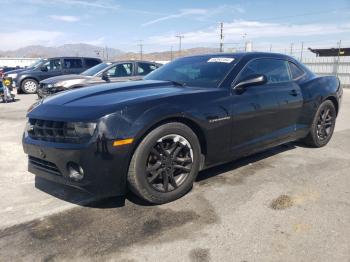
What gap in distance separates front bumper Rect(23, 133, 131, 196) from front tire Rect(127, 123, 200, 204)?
13 centimetres

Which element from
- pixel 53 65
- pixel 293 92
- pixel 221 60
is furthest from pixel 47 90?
pixel 293 92

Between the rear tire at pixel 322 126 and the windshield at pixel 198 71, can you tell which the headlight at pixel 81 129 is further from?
the rear tire at pixel 322 126

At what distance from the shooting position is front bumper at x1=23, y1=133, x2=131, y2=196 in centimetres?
276

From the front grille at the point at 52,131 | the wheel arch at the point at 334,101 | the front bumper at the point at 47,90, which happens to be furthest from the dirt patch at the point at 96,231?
the front bumper at the point at 47,90

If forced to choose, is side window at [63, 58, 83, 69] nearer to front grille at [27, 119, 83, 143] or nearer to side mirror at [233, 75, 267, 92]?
front grille at [27, 119, 83, 143]

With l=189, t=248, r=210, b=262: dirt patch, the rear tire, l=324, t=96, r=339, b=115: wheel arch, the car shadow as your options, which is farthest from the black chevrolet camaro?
l=324, t=96, r=339, b=115: wheel arch

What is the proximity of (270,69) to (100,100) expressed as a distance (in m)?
2.40

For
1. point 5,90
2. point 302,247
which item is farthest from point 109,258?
point 5,90

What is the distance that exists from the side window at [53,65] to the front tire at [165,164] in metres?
13.2

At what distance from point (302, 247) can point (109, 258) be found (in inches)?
56.0

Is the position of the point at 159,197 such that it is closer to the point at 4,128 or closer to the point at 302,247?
the point at 302,247

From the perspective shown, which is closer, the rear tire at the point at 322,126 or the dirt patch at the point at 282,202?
the dirt patch at the point at 282,202

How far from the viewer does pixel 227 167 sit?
4301mm

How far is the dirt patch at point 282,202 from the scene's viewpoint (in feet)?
10.4
